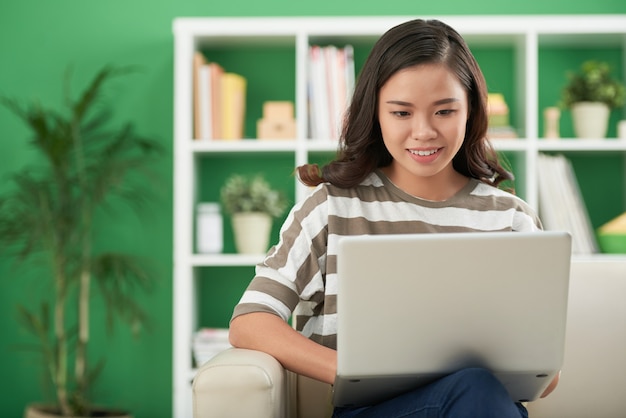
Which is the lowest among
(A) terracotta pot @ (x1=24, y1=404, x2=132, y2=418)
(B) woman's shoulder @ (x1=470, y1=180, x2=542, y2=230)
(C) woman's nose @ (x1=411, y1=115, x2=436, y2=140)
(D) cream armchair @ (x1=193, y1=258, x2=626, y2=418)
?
(A) terracotta pot @ (x1=24, y1=404, x2=132, y2=418)

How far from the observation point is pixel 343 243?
4.04ft

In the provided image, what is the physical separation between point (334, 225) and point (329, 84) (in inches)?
62.9

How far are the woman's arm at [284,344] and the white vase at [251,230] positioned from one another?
1.66m

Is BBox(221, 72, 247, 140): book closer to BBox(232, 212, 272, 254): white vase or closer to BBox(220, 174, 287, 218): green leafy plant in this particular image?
BBox(220, 174, 287, 218): green leafy plant

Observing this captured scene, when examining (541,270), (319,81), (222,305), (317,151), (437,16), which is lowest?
(222,305)

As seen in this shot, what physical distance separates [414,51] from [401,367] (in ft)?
2.06

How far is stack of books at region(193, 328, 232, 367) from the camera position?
3.21m

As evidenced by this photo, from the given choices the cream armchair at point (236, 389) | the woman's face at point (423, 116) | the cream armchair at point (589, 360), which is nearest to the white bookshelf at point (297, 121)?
the cream armchair at point (589, 360)

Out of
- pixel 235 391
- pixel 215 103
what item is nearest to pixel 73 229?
pixel 215 103

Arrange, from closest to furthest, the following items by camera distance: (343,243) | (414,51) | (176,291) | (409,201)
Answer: (343,243) → (414,51) → (409,201) → (176,291)

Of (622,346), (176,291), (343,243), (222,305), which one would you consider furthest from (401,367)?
(222,305)

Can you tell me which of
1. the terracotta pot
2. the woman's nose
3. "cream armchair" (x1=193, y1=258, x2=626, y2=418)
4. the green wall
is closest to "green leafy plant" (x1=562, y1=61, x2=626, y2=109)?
the green wall

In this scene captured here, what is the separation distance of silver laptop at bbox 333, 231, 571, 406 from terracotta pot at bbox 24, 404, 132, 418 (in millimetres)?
2195

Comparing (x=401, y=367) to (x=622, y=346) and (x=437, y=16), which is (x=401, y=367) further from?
(x=437, y=16)
